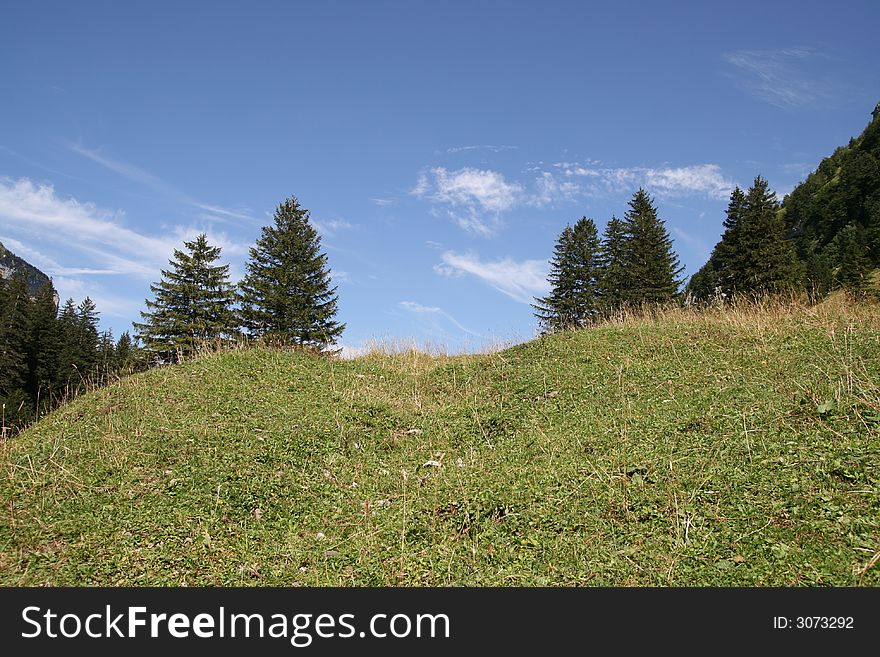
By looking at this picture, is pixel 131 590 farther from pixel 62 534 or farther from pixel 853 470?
pixel 853 470

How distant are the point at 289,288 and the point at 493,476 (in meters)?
25.1

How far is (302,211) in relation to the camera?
31797 mm

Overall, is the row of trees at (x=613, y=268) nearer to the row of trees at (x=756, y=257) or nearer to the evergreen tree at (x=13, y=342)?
the row of trees at (x=756, y=257)

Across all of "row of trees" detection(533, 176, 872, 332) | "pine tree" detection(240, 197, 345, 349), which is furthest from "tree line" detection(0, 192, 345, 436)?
"row of trees" detection(533, 176, 872, 332)

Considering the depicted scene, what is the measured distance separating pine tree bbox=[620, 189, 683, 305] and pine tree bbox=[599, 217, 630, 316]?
8.5 inches

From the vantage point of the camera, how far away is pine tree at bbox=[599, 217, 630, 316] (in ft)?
127

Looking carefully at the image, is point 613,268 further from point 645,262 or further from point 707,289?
point 707,289

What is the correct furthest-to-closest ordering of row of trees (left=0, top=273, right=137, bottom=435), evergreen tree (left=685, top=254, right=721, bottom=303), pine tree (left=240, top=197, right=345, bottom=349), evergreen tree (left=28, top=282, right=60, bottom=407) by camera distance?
evergreen tree (left=28, top=282, right=60, bottom=407)
row of trees (left=0, top=273, right=137, bottom=435)
pine tree (left=240, top=197, right=345, bottom=349)
evergreen tree (left=685, top=254, right=721, bottom=303)

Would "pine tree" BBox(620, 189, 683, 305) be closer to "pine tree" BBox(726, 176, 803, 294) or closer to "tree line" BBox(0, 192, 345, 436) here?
"pine tree" BBox(726, 176, 803, 294)

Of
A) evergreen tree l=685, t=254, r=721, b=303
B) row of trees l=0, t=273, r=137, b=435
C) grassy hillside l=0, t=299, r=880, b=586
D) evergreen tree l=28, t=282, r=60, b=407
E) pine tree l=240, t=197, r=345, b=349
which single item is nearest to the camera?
grassy hillside l=0, t=299, r=880, b=586

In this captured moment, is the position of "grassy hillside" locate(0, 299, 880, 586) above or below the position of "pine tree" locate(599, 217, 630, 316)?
below

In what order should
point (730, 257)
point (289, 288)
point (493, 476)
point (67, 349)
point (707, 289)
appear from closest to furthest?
1. point (493, 476)
2. point (289, 288)
3. point (730, 257)
4. point (67, 349)
5. point (707, 289)

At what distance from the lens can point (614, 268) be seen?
132 feet

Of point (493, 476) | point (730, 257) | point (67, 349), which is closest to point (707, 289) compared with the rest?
point (730, 257)
